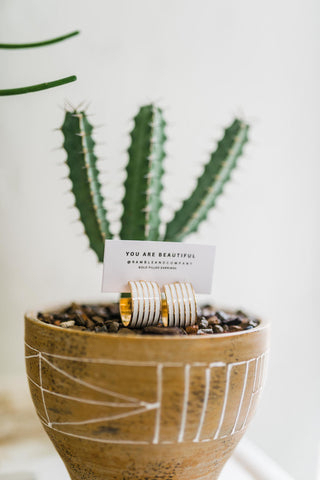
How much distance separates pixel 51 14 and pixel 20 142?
0.97 feet

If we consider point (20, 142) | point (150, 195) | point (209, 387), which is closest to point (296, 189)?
point (150, 195)

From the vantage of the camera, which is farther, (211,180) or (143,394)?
(211,180)

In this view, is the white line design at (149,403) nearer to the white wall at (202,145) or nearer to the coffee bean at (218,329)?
the coffee bean at (218,329)

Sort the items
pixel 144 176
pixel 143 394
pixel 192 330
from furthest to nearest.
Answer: pixel 144 176
pixel 192 330
pixel 143 394

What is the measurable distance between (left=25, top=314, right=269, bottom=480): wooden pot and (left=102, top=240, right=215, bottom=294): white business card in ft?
0.46

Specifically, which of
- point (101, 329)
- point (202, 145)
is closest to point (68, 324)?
point (101, 329)

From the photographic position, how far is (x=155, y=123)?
692mm

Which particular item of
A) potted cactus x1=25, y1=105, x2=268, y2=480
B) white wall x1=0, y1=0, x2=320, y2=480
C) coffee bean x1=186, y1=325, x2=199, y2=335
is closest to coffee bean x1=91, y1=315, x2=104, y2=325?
potted cactus x1=25, y1=105, x2=268, y2=480

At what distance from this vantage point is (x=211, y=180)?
76 centimetres

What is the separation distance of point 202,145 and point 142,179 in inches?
18.4

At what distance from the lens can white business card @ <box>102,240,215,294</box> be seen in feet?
2.07

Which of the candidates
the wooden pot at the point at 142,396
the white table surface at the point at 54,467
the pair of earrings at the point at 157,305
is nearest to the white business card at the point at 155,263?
the pair of earrings at the point at 157,305

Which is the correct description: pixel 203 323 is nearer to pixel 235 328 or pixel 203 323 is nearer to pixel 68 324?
pixel 235 328

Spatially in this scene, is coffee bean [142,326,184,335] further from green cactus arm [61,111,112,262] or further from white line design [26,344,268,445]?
green cactus arm [61,111,112,262]
